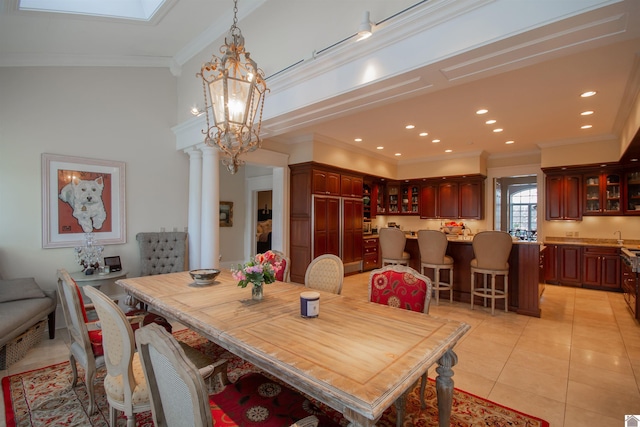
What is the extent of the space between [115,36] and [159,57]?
87cm

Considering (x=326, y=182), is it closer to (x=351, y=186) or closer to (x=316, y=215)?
(x=316, y=215)

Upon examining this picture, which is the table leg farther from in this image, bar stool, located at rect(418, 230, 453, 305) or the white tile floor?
bar stool, located at rect(418, 230, 453, 305)

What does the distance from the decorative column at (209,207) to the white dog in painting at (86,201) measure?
1367 mm

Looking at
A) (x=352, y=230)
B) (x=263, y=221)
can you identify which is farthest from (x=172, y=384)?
(x=263, y=221)

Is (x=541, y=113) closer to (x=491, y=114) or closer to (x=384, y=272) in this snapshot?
(x=491, y=114)

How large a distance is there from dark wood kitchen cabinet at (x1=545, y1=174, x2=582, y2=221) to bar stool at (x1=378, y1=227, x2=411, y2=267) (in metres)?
3.71

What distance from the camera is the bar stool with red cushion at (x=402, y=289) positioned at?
2170 mm

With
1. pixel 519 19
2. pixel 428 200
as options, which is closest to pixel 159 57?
pixel 519 19

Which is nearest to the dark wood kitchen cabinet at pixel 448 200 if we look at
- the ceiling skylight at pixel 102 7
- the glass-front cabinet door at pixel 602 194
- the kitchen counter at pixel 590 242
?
the kitchen counter at pixel 590 242

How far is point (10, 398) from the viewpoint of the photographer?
7.65ft

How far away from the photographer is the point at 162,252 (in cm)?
480

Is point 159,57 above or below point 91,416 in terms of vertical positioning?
above

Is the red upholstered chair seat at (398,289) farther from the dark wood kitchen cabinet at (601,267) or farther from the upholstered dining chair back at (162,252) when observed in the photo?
the dark wood kitchen cabinet at (601,267)

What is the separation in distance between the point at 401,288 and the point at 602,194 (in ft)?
20.5
